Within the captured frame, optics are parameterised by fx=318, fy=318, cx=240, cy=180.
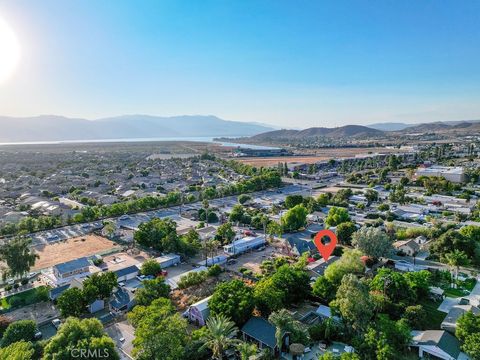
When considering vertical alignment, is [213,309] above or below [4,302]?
above

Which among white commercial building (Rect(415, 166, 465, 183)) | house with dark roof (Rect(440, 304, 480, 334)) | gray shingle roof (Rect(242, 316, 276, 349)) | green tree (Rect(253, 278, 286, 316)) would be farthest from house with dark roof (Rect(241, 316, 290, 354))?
white commercial building (Rect(415, 166, 465, 183))

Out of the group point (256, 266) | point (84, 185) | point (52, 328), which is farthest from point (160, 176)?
point (52, 328)

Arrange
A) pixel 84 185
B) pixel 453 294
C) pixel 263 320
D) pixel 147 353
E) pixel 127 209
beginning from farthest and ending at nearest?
1. pixel 84 185
2. pixel 127 209
3. pixel 453 294
4. pixel 263 320
5. pixel 147 353

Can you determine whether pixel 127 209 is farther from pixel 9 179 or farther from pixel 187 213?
pixel 9 179

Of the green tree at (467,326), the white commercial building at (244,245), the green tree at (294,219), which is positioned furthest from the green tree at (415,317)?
the green tree at (294,219)

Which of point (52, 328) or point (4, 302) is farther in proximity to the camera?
point (4, 302)

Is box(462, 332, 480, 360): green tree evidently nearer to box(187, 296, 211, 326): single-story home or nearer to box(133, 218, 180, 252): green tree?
box(187, 296, 211, 326): single-story home
